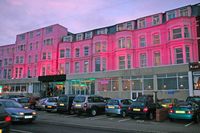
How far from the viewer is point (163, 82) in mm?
27484

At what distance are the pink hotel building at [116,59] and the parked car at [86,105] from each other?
32.6ft

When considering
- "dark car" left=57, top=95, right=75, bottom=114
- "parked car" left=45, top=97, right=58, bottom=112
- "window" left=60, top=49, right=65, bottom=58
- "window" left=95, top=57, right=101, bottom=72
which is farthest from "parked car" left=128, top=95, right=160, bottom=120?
"window" left=60, top=49, right=65, bottom=58

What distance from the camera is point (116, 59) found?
34.3 meters

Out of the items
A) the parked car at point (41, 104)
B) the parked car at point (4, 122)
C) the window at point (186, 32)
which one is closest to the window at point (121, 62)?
the window at point (186, 32)

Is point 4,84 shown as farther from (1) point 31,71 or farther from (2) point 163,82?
(2) point 163,82

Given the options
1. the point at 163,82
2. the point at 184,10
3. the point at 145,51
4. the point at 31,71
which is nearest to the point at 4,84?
the point at 31,71

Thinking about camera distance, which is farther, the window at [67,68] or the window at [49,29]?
the window at [49,29]

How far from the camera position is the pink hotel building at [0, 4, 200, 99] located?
27889 mm

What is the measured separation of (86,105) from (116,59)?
57.5ft

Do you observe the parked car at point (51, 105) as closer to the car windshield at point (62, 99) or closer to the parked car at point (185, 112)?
the car windshield at point (62, 99)

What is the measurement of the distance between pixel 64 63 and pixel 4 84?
18.6m

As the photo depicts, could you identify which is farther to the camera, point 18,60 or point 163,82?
point 18,60

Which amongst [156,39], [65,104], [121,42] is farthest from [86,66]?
[65,104]

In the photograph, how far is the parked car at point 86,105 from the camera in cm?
1792
